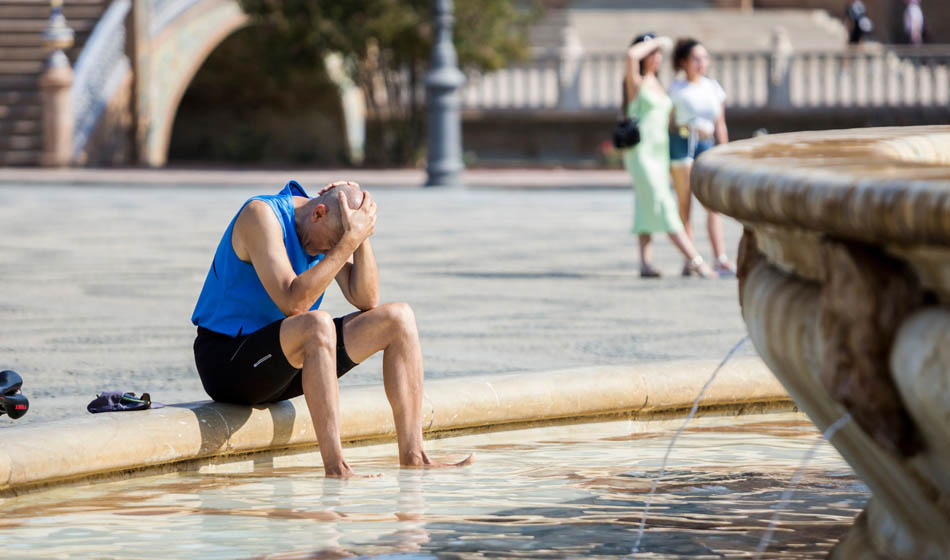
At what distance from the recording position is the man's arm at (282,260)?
507 cm

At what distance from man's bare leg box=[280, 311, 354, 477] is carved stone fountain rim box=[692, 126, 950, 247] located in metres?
1.61

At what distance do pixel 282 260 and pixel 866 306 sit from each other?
2560 mm

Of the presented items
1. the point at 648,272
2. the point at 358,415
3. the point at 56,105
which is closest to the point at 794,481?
the point at 358,415

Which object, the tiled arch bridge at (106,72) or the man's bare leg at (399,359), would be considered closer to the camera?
the man's bare leg at (399,359)

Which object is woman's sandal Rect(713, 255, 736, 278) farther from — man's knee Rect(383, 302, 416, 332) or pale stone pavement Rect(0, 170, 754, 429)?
man's knee Rect(383, 302, 416, 332)

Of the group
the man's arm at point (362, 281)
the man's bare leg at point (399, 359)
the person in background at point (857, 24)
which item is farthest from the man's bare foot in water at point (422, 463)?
the person in background at point (857, 24)

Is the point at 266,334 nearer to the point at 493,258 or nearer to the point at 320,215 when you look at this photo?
the point at 320,215

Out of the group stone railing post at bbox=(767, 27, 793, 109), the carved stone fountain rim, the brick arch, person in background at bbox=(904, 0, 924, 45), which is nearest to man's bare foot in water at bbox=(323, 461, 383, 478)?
the carved stone fountain rim

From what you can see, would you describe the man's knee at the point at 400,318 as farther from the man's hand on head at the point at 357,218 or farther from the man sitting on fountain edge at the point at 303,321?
the man's hand on head at the point at 357,218

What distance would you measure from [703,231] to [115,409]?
34.4 feet

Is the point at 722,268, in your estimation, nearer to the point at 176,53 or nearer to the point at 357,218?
the point at 357,218

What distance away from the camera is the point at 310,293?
5066mm

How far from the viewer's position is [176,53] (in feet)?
94.3

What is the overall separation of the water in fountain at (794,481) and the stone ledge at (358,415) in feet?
1.79
